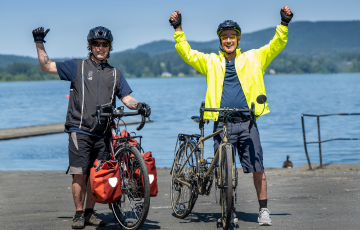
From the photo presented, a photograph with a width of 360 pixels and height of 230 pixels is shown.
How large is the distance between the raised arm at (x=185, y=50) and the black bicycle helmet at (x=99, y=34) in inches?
32.3

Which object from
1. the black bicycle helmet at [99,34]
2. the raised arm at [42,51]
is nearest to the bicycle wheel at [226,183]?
the black bicycle helmet at [99,34]

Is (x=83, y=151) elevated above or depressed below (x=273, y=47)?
below

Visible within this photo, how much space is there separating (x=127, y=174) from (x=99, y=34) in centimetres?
150

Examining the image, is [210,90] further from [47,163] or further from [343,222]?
[47,163]

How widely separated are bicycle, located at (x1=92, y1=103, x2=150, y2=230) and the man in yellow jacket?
1.00m

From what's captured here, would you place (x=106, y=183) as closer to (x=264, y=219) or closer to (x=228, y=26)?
(x=264, y=219)

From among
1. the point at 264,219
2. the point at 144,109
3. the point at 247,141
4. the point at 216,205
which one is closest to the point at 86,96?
the point at 144,109

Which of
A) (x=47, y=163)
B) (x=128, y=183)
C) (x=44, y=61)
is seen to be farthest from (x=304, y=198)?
(x=47, y=163)

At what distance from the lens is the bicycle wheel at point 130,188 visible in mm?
5218

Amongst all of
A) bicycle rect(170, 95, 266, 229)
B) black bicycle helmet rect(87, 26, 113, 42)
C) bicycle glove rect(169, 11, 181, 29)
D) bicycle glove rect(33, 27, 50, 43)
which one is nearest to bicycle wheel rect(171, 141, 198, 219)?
bicycle rect(170, 95, 266, 229)

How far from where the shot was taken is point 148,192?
5.06m

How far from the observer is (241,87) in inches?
227

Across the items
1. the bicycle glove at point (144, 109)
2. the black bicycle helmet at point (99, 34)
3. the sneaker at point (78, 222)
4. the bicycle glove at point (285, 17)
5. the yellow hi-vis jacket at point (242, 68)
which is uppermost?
the bicycle glove at point (285, 17)

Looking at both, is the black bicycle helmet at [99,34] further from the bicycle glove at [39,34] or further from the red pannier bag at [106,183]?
the red pannier bag at [106,183]
